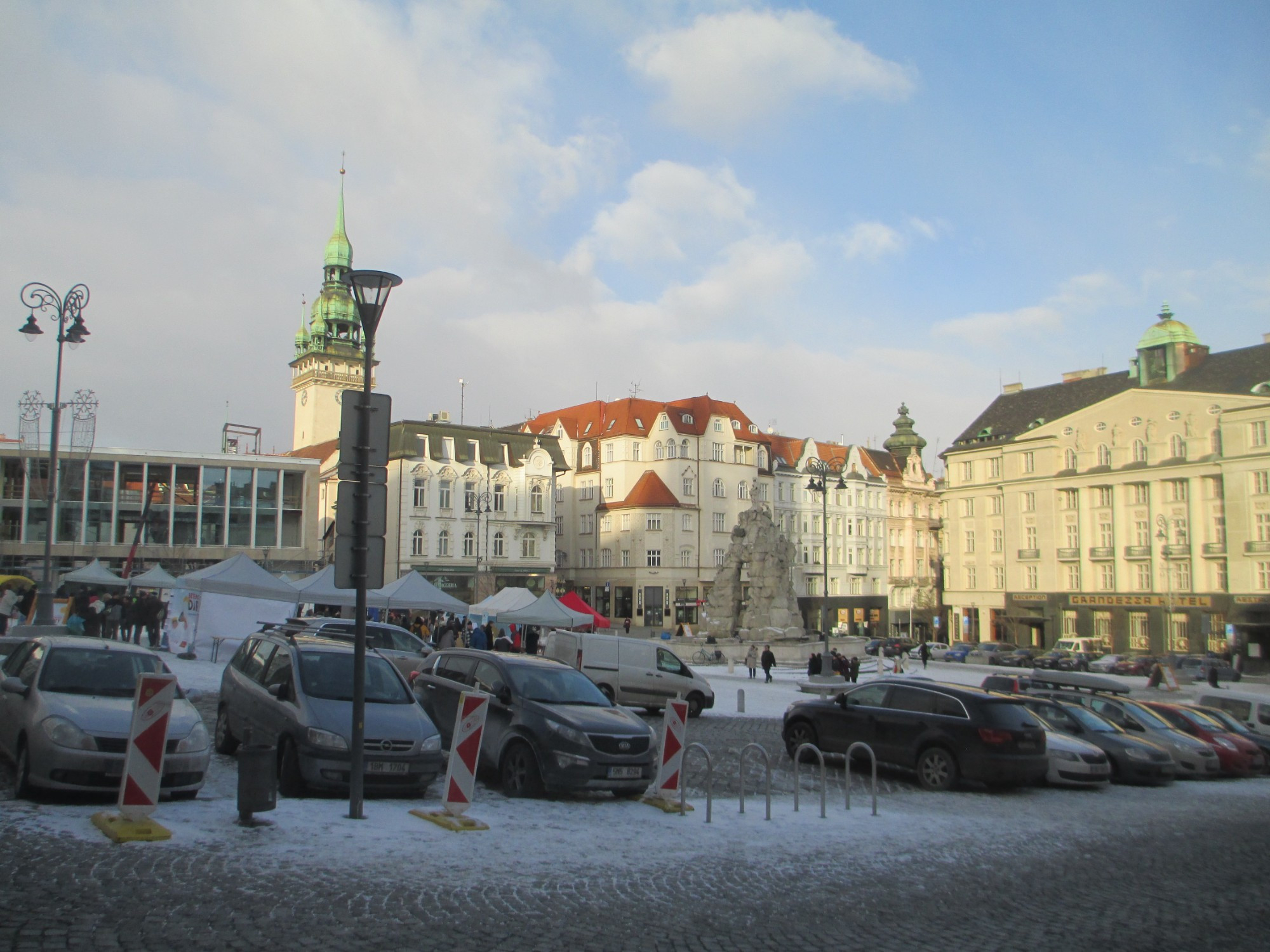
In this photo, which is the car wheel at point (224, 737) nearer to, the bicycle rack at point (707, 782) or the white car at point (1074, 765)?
the bicycle rack at point (707, 782)

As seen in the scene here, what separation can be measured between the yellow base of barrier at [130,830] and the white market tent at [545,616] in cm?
2296

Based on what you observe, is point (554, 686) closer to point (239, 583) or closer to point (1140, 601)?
point (239, 583)

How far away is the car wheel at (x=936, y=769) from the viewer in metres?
14.9

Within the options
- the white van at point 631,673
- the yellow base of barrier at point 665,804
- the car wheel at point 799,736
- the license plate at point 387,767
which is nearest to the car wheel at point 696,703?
the white van at point 631,673

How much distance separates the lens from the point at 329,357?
108438 mm

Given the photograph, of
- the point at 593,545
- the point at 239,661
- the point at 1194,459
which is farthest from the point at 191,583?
the point at 1194,459

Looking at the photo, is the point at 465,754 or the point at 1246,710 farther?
the point at 1246,710

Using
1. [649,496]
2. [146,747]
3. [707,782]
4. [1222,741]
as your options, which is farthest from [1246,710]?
[649,496]

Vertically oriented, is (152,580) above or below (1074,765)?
above

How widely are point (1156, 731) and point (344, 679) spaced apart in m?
15.4

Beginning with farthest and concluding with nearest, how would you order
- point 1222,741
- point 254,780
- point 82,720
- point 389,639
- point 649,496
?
point 649,496, point 389,639, point 1222,741, point 82,720, point 254,780

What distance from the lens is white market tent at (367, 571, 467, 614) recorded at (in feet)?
101

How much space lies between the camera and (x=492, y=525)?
73.2 meters

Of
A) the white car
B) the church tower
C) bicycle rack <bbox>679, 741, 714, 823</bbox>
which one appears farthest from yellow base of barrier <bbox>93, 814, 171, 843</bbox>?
the church tower
